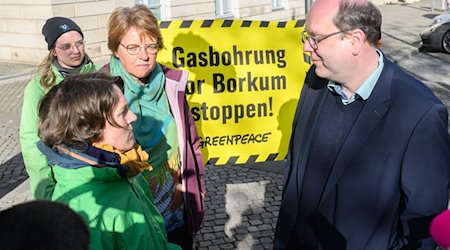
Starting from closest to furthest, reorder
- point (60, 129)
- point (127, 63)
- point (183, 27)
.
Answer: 1. point (60, 129)
2. point (127, 63)
3. point (183, 27)

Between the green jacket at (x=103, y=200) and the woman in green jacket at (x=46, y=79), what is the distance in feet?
2.14

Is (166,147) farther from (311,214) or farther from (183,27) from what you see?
(183,27)

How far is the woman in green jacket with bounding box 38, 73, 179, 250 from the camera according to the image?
6.35ft

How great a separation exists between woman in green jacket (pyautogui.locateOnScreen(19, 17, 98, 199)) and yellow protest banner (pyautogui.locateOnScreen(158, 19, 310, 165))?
1221mm

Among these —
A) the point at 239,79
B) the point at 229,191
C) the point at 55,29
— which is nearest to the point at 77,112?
the point at 55,29

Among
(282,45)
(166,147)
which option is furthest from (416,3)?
(166,147)

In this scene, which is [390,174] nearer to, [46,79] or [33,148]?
[33,148]

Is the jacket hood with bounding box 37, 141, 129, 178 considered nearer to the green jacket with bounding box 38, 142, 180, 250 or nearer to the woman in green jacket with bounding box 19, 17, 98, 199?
the green jacket with bounding box 38, 142, 180, 250

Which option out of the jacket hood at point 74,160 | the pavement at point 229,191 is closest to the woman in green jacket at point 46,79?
the jacket hood at point 74,160

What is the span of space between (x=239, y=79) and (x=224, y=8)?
41.3 feet

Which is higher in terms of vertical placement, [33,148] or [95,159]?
[95,159]

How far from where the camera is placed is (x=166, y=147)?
2926mm

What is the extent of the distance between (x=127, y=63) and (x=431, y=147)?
5.38 feet

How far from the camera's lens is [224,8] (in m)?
17.0
